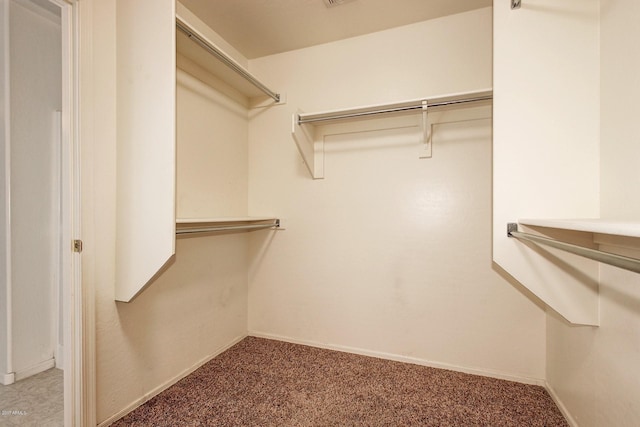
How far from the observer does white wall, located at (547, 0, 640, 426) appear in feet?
3.32

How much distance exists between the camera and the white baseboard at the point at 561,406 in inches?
55.7

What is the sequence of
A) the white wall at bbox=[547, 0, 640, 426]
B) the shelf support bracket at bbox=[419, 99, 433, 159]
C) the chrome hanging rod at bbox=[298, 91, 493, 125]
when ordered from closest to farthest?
the white wall at bbox=[547, 0, 640, 426] < the chrome hanging rod at bbox=[298, 91, 493, 125] < the shelf support bracket at bbox=[419, 99, 433, 159]

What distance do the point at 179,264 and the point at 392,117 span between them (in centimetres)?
173

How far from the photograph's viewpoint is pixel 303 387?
1753 millimetres

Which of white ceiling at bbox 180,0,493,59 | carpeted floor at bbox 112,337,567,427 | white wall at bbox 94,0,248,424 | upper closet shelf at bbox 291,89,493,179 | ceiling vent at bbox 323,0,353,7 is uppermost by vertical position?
white ceiling at bbox 180,0,493,59

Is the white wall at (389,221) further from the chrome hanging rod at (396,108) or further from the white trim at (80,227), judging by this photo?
the white trim at (80,227)

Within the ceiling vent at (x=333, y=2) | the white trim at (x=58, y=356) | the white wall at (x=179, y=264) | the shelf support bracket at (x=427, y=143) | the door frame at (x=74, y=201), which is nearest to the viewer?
the door frame at (x=74, y=201)

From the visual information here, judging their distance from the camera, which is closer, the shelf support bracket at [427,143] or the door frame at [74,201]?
the door frame at [74,201]

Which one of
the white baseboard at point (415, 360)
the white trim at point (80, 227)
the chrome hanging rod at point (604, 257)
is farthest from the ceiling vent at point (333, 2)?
the white baseboard at point (415, 360)

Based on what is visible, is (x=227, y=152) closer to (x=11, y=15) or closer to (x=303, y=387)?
(x=11, y=15)

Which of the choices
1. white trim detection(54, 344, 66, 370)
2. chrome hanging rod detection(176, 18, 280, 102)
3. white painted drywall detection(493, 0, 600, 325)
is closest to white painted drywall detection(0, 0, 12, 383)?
white trim detection(54, 344, 66, 370)

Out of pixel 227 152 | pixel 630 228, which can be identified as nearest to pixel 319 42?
pixel 227 152

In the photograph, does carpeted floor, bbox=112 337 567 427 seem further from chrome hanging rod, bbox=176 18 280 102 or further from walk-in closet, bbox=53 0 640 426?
chrome hanging rod, bbox=176 18 280 102

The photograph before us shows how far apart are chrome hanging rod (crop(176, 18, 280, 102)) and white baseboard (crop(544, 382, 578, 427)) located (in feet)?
8.69
